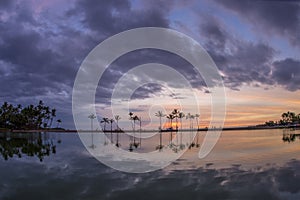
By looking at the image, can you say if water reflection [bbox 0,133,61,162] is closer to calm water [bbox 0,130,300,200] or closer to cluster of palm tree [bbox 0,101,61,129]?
calm water [bbox 0,130,300,200]

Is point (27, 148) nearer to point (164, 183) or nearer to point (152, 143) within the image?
point (152, 143)

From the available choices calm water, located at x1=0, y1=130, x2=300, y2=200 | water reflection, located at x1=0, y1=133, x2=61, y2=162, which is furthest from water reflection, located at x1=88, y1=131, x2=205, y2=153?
calm water, located at x1=0, y1=130, x2=300, y2=200

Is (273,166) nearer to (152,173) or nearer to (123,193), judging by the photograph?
(152,173)

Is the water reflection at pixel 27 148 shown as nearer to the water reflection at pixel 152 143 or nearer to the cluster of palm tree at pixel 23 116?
the water reflection at pixel 152 143

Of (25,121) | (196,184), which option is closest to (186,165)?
(196,184)

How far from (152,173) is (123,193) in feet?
19.4

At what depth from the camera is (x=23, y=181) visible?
18531mm

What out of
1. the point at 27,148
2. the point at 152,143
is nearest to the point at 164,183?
the point at 27,148

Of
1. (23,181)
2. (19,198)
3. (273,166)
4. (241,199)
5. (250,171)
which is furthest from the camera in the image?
(273,166)

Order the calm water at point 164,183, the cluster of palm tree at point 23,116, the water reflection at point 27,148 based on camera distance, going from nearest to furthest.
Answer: the calm water at point 164,183
the water reflection at point 27,148
the cluster of palm tree at point 23,116

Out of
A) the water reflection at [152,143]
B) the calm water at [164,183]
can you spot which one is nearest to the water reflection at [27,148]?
the water reflection at [152,143]

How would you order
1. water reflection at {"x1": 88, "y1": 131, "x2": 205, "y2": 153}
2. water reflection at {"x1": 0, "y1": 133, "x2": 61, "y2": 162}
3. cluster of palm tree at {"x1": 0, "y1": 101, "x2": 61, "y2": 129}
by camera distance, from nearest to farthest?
1. water reflection at {"x1": 0, "y1": 133, "x2": 61, "y2": 162}
2. water reflection at {"x1": 88, "y1": 131, "x2": 205, "y2": 153}
3. cluster of palm tree at {"x1": 0, "y1": 101, "x2": 61, "y2": 129}

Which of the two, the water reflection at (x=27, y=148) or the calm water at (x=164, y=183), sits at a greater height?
the calm water at (x=164, y=183)

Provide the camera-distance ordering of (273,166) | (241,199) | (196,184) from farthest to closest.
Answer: (273,166)
(196,184)
(241,199)
